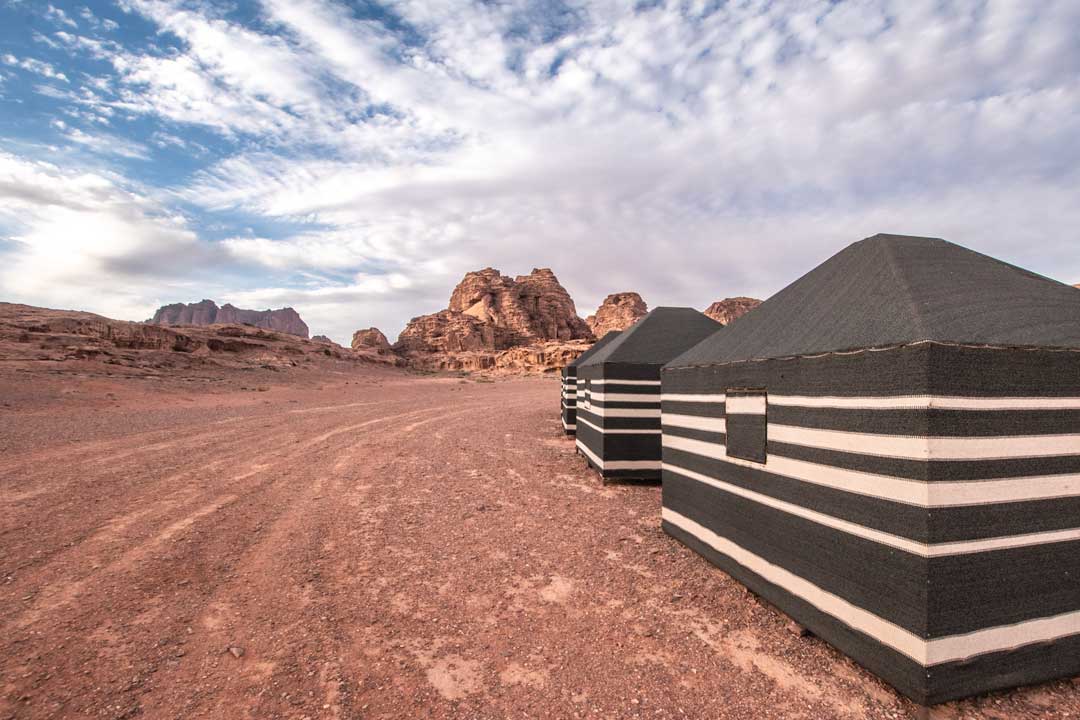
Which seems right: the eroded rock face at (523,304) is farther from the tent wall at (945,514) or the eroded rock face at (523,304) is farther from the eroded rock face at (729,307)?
the tent wall at (945,514)

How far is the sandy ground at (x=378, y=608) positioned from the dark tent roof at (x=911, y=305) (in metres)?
2.52

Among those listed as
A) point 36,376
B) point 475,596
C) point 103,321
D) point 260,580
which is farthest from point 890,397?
point 103,321

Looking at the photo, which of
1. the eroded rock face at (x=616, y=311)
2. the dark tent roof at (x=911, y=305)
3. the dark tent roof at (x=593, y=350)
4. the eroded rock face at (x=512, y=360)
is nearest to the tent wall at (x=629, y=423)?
the dark tent roof at (x=911, y=305)

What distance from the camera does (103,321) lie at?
43.1 meters

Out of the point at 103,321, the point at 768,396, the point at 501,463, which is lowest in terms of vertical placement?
the point at 501,463

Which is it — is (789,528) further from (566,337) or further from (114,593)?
(566,337)

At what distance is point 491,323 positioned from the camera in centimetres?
12175

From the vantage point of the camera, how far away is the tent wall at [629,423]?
986cm

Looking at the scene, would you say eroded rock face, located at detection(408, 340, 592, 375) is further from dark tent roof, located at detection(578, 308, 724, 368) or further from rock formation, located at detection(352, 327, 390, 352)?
dark tent roof, located at detection(578, 308, 724, 368)

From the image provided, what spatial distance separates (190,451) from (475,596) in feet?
34.8

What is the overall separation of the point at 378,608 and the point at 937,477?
185 inches

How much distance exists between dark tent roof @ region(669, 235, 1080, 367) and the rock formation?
113 meters

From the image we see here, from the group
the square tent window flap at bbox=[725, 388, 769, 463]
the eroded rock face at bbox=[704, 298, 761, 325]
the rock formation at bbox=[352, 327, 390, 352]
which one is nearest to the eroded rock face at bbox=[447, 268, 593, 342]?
the rock formation at bbox=[352, 327, 390, 352]

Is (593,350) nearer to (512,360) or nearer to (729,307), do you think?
(512,360)
